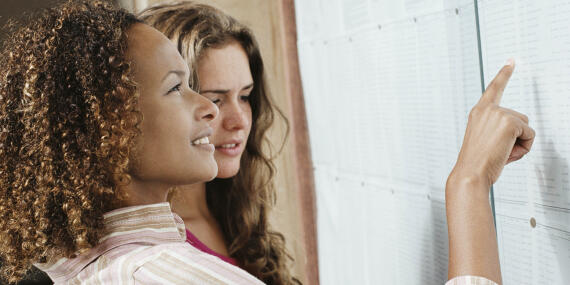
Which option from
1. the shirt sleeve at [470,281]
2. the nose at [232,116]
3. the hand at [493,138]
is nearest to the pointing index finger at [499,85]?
the hand at [493,138]

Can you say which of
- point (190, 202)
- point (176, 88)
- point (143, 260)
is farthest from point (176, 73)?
point (190, 202)

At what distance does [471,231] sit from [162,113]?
17.4 inches

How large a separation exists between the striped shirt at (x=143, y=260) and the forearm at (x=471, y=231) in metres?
0.27

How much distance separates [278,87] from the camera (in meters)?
1.74

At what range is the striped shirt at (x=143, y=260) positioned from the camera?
709 mm

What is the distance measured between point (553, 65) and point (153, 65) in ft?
1.75

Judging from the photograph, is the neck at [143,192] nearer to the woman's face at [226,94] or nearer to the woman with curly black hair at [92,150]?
the woman with curly black hair at [92,150]

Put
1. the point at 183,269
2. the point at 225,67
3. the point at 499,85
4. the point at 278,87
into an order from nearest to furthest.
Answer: the point at 183,269
the point at 499,85
the point at 225,67
the point at 278,87

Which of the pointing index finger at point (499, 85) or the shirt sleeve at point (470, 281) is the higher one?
the pointing index finger at point (499, 85)

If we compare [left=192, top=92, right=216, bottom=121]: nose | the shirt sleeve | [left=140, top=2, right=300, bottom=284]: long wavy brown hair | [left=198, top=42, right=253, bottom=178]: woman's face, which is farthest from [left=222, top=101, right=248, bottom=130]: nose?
the shirt sleeve

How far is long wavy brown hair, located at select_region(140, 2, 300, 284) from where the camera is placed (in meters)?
1.25

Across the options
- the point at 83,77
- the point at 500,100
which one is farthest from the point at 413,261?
the point at 83,77

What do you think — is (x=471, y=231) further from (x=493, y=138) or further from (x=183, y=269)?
(x=183, y=269)

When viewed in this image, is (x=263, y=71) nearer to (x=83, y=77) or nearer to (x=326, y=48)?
(x=326, y=48)
